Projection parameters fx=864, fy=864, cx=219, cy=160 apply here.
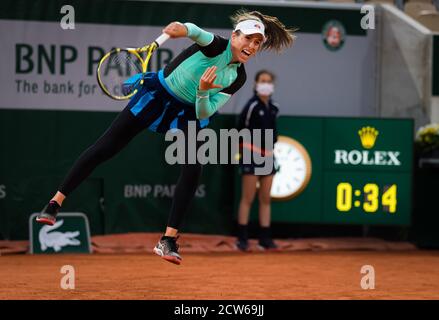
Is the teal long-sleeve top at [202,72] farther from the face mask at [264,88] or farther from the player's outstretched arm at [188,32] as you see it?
the face mask at [264,88]

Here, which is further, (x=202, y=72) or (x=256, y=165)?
(x=256, y=165)

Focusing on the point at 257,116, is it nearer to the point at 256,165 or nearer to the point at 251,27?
the point at 256,165

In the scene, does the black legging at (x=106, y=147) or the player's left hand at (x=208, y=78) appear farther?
the black legging at (x=106, y=147)

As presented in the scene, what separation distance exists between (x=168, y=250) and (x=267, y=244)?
393 centimetres

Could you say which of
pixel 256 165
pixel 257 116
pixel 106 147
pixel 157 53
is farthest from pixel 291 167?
pixel 106 147

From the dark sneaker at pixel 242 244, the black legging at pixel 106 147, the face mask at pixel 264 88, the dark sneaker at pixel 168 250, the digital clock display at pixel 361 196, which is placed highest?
the face mask at pixel 264 88

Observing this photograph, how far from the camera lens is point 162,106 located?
5.20 metres

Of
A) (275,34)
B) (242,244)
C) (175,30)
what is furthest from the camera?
(242,244)

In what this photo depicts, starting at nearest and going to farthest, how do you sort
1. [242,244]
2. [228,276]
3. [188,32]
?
1. [188,32]
2. [228,276]
3. [242,244]

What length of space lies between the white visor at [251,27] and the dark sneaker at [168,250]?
1.32 metres

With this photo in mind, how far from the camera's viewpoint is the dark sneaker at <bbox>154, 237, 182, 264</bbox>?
5136 mm

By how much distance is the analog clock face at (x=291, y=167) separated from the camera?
909 centimetres

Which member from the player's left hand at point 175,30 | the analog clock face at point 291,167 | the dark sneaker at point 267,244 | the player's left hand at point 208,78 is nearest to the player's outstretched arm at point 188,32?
the player's left hand at point 175,30

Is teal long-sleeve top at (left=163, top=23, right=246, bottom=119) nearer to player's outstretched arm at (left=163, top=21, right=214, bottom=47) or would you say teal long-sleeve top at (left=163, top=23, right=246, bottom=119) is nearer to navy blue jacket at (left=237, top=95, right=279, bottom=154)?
player's outstretched arm at (left=163, top=21, right=214, bottom=47)
